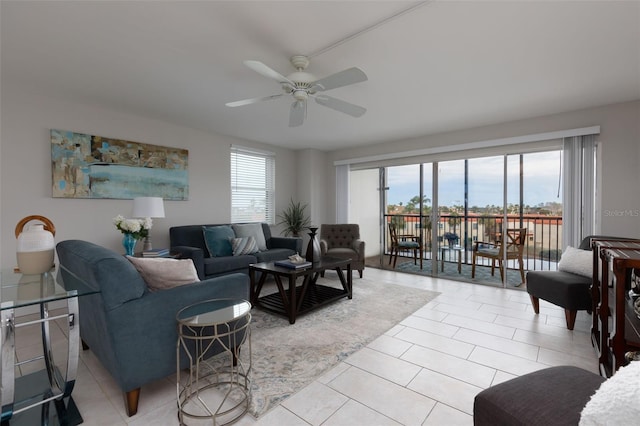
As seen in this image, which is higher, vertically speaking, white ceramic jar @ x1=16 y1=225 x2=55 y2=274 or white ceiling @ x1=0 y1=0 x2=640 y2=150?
white ceiling @ x1=0 y1=0 x2=640 y2=150

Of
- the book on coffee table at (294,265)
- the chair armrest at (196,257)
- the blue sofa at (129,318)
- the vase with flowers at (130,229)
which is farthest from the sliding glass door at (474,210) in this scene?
the blue sofa at (129,318)

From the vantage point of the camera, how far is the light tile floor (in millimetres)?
1648

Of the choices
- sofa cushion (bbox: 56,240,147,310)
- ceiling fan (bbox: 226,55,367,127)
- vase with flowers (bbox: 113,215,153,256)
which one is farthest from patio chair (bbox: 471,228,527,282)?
vase with flowers (bbox: 113,215,153,256)

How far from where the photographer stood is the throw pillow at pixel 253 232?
470cm

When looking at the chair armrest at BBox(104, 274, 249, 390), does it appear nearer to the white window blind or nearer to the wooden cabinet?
the wooden cabinet

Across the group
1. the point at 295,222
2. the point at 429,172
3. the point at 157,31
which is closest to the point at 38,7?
the point at 157,31

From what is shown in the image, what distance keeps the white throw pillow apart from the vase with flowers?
3819 mm

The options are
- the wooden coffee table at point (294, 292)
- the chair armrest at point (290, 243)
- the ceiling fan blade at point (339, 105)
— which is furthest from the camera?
the chair armrest at point (290, 243)

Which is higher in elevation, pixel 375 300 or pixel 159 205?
pixel 159 205

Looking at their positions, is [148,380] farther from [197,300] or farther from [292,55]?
[292,55]

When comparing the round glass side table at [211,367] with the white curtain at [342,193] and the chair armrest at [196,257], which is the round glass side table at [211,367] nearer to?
the chair armrest at [196,257]

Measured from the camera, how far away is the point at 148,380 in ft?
→ 5.59

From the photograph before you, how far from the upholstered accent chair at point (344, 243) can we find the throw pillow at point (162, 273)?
3.07 m

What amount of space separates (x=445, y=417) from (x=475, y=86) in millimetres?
2958
